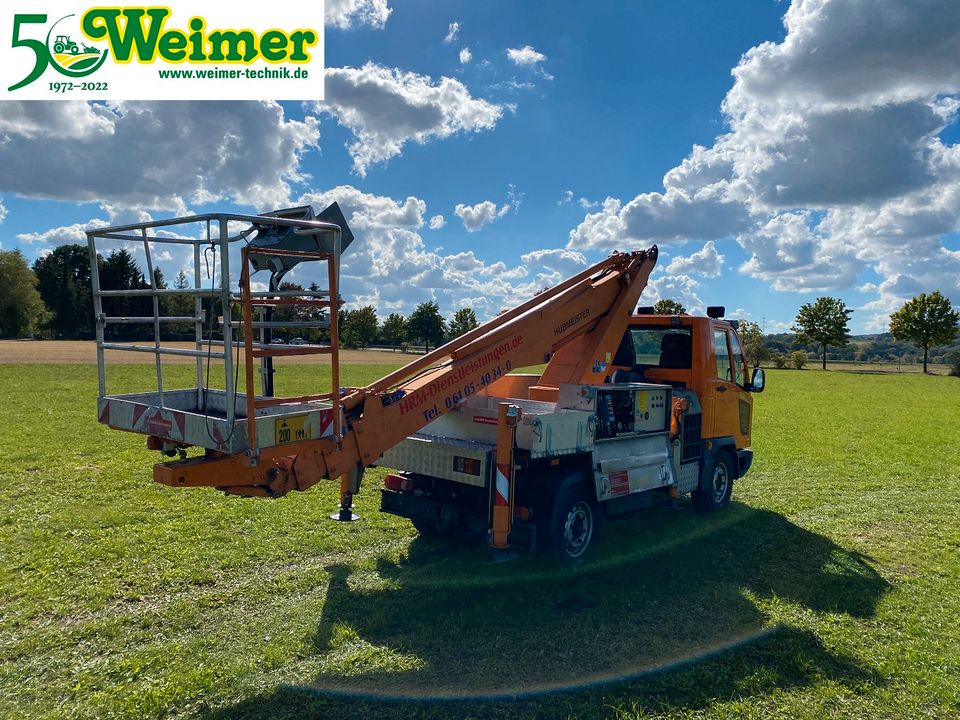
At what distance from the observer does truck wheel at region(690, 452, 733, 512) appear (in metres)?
8.93

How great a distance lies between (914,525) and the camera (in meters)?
8.89

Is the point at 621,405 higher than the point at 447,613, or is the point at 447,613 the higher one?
the point at 621,405

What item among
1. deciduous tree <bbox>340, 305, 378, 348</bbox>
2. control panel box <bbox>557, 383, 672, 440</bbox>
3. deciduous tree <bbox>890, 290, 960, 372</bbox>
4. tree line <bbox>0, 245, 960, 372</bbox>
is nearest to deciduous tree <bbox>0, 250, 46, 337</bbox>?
tree line <bbox>0, 245, 960, 372</bbox>

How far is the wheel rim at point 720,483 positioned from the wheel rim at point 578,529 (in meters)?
3.14

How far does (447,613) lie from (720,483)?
5.27 metres

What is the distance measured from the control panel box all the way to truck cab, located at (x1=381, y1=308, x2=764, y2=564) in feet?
0.04

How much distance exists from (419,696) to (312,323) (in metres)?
2.59

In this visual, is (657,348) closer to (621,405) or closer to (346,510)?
(621,405)

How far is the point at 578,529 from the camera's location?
6.72 m

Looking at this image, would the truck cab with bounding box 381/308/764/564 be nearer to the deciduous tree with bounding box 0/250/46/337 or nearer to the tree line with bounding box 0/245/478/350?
the tree line with bounding box 0/245/478/350

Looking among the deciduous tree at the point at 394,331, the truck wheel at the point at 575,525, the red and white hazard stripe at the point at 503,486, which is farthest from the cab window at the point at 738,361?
the deciduous tree at the point at 394,331

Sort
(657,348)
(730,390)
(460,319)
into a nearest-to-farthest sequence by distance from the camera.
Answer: (657,348) < (730,390) < (460,319)

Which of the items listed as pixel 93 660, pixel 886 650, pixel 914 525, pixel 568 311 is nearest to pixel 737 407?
pixel 914 525

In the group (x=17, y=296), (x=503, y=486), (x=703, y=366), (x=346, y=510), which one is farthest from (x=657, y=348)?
(x=17, y=296)
